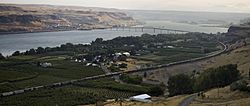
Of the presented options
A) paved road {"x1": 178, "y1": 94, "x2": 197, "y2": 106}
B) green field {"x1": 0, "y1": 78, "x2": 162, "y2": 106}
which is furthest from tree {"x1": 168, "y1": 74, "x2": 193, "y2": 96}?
paved road {"x1": 178, "y1": 94, "x2": 197, "y2": 106}

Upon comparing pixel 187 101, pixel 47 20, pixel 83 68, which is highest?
pixel 187 101

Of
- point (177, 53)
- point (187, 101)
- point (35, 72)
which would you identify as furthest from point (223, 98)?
point (177, 53)

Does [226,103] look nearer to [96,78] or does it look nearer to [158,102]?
[158,102]

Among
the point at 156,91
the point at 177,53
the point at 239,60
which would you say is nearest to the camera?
the point at 156,91

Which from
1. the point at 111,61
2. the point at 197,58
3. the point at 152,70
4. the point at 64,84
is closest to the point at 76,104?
the point at 64,84

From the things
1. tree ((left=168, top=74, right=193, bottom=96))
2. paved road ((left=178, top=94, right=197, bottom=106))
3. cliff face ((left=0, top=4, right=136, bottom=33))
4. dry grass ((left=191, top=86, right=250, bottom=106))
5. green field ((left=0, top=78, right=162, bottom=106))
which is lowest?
cliff face ((left=0, top=4, right=136, bottom=33))

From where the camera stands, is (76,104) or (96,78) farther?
(96,78)

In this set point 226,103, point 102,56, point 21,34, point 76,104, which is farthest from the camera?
point 21,34

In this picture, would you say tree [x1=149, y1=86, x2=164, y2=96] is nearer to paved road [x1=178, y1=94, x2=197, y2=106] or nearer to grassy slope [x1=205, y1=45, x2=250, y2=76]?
paved road [x1=178, y1=94, x2=197, y2=106]

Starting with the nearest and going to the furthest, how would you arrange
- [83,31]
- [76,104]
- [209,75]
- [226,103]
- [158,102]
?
[226,103] → [158,102] → [76,104] → [209,75] → [83,31]

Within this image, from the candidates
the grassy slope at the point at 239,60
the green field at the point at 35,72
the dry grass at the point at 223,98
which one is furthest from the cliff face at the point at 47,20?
the dry grass at the point at 223,98

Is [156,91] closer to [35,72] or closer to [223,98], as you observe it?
[223,98]
